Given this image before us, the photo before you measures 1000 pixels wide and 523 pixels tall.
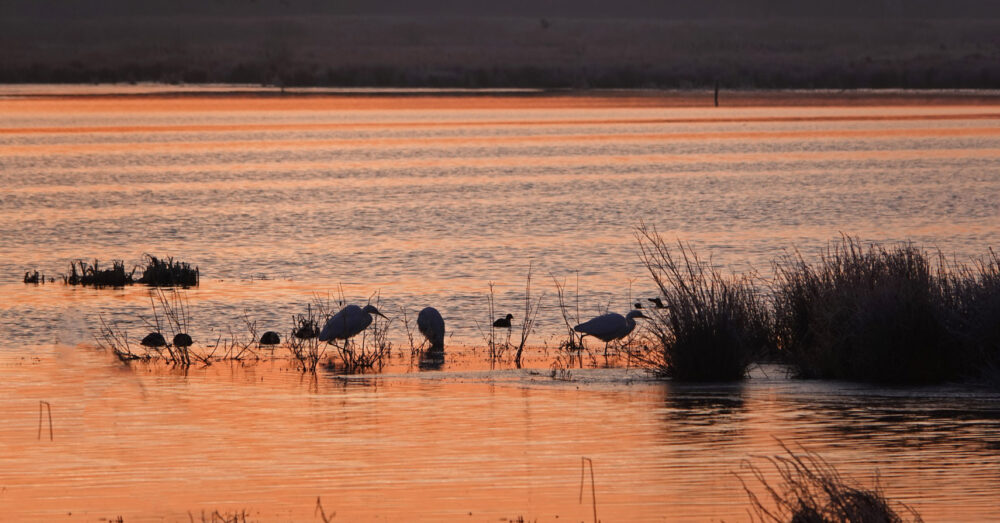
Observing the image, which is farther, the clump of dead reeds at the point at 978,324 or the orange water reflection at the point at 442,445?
the clump of dead reeds at the point at 978,324

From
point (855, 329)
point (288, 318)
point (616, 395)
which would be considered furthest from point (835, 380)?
point (288, 318)

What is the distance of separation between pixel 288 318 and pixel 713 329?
6.28 m

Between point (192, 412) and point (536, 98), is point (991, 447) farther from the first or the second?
point (536, 98)

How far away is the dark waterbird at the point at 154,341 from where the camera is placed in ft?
50.2

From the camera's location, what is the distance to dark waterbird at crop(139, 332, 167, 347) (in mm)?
15297

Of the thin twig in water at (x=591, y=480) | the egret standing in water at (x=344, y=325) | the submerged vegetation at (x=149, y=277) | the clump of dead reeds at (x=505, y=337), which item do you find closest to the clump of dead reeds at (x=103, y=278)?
the submerged vegetation at (x=149, y=277)

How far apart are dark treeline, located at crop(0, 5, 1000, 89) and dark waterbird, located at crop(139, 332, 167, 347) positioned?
70607 millimetres

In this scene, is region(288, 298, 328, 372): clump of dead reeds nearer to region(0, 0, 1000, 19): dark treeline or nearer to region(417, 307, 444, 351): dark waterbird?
region(417, 307, 444, 351): dark waterbird

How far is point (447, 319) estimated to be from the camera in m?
17.6

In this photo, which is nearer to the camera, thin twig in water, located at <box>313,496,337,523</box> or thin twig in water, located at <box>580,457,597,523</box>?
thin twig in water, located at <box>313,496,337,523</box>

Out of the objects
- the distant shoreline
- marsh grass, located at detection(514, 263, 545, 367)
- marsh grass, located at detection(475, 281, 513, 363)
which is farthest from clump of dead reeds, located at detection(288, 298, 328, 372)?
the distant shoreline

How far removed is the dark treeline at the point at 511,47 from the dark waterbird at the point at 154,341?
70.6m

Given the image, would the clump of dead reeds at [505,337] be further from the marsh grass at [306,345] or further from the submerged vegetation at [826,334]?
the marsh grass at [306,345]

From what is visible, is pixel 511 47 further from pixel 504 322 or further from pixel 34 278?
pixel 504 322
